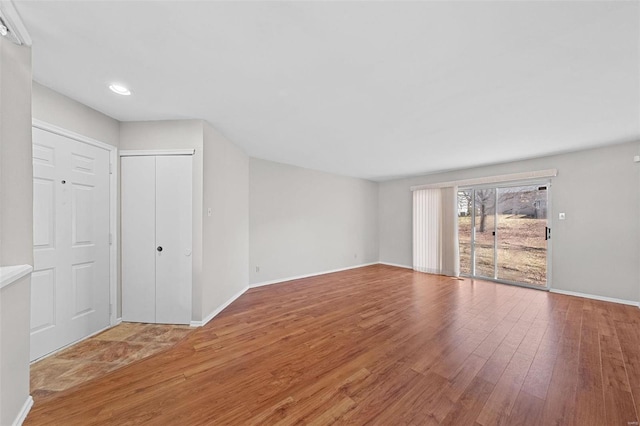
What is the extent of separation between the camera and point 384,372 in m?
1.95

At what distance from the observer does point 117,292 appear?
9.25ft

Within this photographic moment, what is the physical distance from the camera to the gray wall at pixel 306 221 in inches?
183

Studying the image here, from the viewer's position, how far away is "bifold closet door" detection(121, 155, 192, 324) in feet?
9.37

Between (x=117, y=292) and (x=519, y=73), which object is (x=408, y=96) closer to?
(x=519, y=73)

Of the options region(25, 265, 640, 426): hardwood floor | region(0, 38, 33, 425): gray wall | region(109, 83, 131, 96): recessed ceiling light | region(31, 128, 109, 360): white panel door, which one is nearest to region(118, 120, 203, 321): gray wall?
region(31, 128, 109, 360): white panel door

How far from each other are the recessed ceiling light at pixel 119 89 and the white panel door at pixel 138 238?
817 millimetres

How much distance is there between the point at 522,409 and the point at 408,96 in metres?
2.63

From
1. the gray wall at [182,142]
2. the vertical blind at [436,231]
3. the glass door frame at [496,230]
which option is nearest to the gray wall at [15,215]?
the gray wall at [182,142]

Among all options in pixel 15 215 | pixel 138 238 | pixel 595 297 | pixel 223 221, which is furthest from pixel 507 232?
pixel 15 215

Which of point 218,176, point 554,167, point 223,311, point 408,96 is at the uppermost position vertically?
point 408,96

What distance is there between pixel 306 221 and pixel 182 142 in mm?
3120

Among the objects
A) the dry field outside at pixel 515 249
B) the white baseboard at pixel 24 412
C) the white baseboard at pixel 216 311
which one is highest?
the dry field outside at pixel 515 249

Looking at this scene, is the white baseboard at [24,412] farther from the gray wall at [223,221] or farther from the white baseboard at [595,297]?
the white baseboard at [595,297]

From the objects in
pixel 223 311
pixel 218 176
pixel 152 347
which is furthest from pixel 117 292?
pixel 218 176
